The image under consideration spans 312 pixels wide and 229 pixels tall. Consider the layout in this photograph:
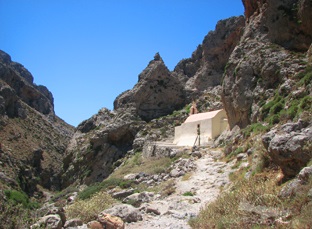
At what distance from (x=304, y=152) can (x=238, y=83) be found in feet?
59.4

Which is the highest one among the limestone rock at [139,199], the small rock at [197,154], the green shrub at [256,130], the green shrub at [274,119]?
the green shrub at [274,119]

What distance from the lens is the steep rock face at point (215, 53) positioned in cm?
5444

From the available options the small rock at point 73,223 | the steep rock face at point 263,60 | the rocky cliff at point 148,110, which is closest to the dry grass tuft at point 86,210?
the small rock at point 73,223

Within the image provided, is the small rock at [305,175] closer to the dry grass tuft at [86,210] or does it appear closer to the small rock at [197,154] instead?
the dry grass tuft at [86,210]

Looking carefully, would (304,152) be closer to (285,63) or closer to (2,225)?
(2,225)

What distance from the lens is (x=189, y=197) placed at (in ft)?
47.5

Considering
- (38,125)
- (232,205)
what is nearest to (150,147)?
(232,205)

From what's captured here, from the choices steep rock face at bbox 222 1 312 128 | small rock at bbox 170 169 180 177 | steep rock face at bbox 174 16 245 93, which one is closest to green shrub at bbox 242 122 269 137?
steep rock face at bbox 222 1 312 128

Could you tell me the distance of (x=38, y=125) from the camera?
7125 cm

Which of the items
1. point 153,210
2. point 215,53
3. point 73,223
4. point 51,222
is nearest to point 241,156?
point 153,210

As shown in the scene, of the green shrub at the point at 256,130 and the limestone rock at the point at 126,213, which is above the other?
the green shrub at the point at 256,130

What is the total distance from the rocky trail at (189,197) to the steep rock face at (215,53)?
33.2m

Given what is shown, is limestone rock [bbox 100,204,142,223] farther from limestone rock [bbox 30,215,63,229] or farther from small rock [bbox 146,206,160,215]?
limestone rock [bbox 30,215,63,229]

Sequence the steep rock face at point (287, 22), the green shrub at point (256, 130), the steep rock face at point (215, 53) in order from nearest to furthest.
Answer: the green shrub at point (256, 130) < the steep rock face at point (287, 22) < the steep rock face at point (215, 53)
